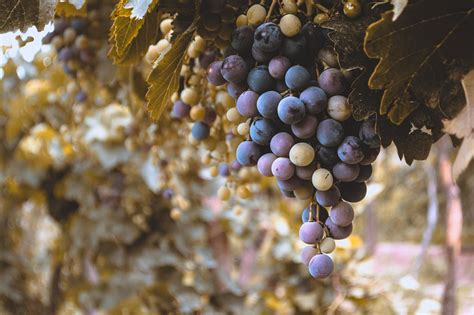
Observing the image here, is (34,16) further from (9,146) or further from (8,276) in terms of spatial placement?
(8,276)

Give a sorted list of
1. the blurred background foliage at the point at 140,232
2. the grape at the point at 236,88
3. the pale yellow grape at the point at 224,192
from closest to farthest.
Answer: the grape at the point at 236,88 < the pale yellow grape at the point at 224,192 < the blurred background foliage at the point at 140,232

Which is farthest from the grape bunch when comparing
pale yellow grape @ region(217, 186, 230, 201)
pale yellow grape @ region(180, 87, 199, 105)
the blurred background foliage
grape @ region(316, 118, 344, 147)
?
the blurred background foliage

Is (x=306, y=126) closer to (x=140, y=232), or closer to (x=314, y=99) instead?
(x=314, y=99)

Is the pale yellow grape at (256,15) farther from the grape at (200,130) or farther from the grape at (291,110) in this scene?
the grape at (200,130)

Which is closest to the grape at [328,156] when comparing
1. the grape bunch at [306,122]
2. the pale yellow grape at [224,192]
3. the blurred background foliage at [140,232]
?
the grape bunch at [306,122]

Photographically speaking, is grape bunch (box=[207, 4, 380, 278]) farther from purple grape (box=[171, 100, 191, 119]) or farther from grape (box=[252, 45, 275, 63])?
purple grape (box=[171, 100, 191, 119])

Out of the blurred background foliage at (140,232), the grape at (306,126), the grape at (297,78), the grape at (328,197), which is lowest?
the blurred background foliage at (140,232)

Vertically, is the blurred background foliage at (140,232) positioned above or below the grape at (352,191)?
below
